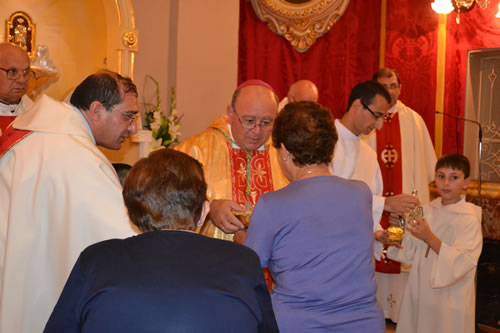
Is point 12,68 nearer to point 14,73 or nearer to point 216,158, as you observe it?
point 14,73

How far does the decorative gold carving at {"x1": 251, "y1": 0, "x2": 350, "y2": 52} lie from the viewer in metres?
7.90

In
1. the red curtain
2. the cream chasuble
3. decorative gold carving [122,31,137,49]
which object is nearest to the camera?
the cream chasuble

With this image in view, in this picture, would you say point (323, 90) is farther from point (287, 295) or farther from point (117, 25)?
point (287, 295)

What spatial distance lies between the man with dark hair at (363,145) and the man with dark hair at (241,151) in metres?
0.67

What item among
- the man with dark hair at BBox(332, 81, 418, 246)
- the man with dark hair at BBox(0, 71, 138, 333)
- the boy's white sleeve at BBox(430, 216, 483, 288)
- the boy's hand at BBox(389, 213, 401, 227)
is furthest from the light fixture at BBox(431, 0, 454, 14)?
the man with dark hair at BBox(0, 71, 138, 333)

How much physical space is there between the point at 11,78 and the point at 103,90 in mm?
2338

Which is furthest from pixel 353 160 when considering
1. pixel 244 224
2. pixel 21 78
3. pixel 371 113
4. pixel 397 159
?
pixel 21 78

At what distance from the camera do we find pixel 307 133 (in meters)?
2.31

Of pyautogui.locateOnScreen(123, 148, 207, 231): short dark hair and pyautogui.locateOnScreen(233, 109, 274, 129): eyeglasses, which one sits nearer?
pyautogui.locateOnScreen(123, 148, 207, 231): short dark hair

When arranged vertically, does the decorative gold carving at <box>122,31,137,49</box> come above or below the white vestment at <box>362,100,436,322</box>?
above

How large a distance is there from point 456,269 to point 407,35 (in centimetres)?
464

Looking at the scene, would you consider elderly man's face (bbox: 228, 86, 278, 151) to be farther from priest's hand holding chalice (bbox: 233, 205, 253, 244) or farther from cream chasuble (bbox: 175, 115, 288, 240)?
priest's hand holding chalice (bbox: 233, 205, 253, 244)

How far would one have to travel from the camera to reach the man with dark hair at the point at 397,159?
5824mm

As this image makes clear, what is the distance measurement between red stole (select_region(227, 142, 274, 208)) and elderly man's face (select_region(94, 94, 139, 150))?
2.95 feet
